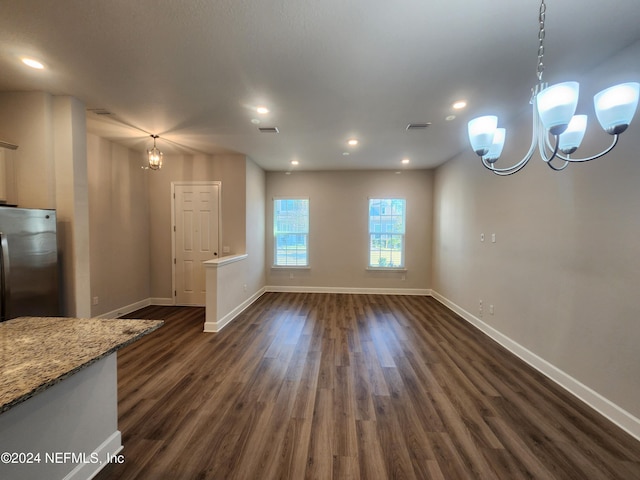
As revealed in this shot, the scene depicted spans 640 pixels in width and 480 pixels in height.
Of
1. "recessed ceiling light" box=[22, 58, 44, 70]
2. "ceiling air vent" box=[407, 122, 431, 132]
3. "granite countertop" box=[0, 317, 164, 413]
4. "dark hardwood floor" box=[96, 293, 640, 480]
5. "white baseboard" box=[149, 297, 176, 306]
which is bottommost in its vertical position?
"dark hardwood floor" box=[96, 293, 640, 480]

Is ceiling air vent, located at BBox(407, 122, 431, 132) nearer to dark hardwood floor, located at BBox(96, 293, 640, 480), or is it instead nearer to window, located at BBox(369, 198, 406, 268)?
window, located at BBox(369, 198, 406, 268)

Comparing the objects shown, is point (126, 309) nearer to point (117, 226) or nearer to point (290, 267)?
point (117, 226)

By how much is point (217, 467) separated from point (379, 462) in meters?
0.99

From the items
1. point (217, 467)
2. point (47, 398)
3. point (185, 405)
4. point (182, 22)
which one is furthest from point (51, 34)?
point (217, 467)

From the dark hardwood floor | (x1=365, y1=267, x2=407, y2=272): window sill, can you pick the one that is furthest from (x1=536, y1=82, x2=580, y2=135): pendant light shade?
(x1=365, y1=267, x2=407, y2=272): window sill

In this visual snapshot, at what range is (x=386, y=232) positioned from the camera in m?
5.80

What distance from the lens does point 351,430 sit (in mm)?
1821

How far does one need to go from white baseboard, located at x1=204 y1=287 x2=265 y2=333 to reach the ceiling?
8.90 feet

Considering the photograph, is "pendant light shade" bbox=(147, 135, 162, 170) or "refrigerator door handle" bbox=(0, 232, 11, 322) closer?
"refrigerator door handle" bbox=(0, 232, 11, 322)

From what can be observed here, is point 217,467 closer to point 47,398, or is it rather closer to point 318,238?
point 47,398

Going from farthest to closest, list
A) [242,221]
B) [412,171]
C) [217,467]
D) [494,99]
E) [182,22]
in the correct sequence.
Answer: [412,171]
[242,221]
[494,99]
[182,22]
[217,467]

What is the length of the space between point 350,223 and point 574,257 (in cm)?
391

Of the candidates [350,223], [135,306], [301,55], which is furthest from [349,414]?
[135,306]

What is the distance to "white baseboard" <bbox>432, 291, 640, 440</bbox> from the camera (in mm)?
1828
